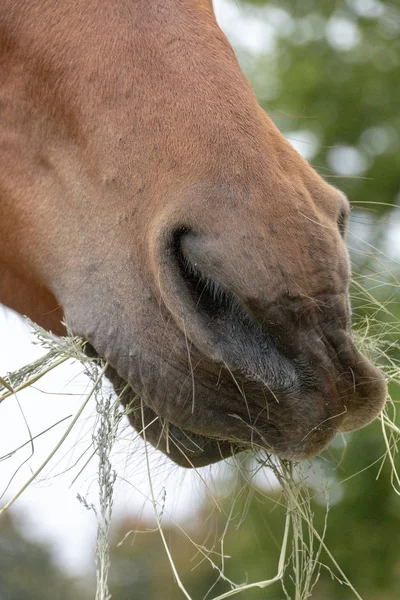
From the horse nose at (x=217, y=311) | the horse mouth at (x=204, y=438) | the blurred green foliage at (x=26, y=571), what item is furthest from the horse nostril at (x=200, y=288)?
the blurred green foliage at (x=26, y=571)

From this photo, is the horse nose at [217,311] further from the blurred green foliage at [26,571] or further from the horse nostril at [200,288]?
the blurred green foliage at [26,571]

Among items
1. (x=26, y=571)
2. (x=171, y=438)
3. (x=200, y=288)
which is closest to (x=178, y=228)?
(x=200, y=288)

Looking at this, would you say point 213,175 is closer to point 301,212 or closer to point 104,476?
point 301,212

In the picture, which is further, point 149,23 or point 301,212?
point 149,23

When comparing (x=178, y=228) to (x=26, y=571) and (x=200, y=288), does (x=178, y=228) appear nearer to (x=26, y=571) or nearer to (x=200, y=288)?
(x=200, y=288)

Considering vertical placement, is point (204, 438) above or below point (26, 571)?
above

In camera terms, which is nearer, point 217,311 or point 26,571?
point 217,311

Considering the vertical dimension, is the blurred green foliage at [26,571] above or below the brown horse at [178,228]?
below

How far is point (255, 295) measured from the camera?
1.33 m

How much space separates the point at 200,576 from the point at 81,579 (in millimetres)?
5937

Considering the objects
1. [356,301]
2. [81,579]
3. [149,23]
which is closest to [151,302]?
[149,23]

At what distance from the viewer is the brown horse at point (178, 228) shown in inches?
53.8

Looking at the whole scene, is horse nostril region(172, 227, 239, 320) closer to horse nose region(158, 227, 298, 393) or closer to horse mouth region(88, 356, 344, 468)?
horse nose region(158, 227, 298, 393)

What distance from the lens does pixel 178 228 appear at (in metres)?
1.39
